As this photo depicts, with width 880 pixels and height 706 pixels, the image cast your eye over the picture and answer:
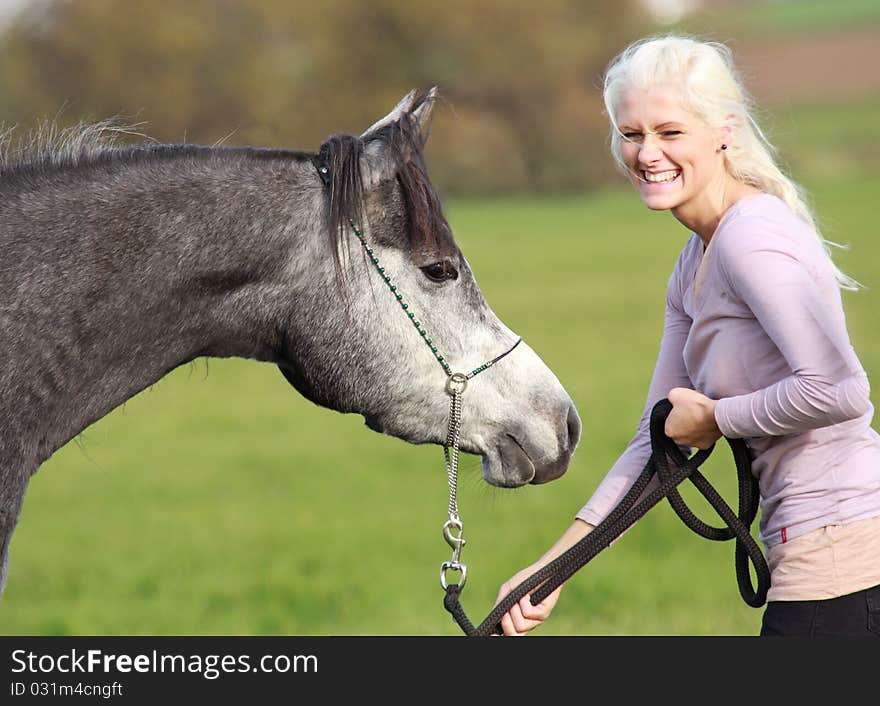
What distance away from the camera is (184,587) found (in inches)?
284

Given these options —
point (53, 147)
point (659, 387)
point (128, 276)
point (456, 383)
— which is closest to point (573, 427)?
point (659, 387)

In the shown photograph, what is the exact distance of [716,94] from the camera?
9.27 feet

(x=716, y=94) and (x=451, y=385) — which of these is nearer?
(x=716, y=94)

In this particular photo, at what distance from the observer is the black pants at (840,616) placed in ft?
8.78

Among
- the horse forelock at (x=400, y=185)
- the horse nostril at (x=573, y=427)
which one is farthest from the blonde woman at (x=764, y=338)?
the horse forelock at (x=400, y=185)

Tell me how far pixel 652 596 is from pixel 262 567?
8.53ft

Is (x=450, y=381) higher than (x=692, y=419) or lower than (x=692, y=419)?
higher

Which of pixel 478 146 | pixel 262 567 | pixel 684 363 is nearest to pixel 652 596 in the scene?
pixel 262 567

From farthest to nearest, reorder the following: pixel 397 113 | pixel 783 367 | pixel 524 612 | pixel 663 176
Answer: pixel 397 113 < pixel 524 612 < pixel 663 176 < pixel 783 367

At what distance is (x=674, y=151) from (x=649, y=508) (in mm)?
909

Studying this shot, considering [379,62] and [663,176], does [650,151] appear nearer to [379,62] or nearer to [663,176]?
[663,176]

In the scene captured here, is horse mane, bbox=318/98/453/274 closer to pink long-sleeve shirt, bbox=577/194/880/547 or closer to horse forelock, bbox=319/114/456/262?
horse forelock, bbox=319/114/456/262

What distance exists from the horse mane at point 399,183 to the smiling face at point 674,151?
56cm

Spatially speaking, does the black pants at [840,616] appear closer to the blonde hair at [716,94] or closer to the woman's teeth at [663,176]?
the blonde hair at [716,94]
